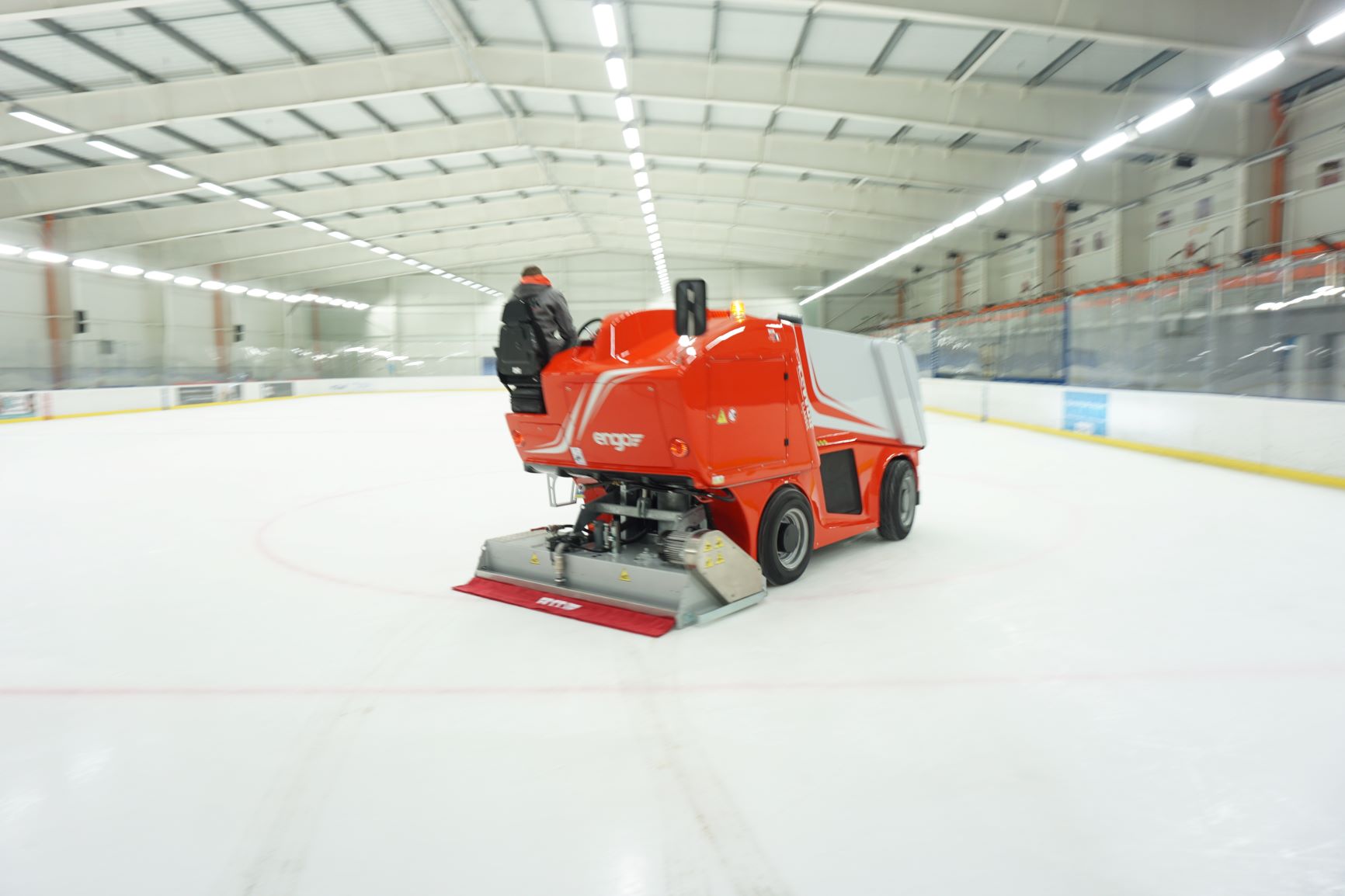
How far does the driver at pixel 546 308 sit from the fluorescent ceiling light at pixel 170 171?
16.4m

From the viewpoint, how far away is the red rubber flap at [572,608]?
375cm

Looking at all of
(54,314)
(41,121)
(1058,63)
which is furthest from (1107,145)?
(54,314)

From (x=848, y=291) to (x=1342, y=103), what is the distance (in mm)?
23441

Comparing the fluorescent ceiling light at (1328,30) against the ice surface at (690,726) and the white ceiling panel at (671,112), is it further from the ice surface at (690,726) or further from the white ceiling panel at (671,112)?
the white ceiling panel at (671,112)

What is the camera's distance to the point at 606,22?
36.9 feet

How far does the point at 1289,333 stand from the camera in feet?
28.7

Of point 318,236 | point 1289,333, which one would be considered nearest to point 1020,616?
point 1289,333

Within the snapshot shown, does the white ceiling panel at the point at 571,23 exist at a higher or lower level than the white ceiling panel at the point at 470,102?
lower

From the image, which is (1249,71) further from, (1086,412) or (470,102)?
(470,102)

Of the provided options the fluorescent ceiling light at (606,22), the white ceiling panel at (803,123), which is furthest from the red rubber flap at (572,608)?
the white ceiling panel at (803,123)

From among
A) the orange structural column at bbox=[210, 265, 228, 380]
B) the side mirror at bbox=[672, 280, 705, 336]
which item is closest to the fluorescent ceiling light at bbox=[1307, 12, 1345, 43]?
the side mirror at bbox=[672, 280, 705, 336]

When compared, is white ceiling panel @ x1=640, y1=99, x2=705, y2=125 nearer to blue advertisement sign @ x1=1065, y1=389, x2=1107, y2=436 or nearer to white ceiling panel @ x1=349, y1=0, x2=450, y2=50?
white ceiling panel @ x1=349, y1=0, x2=450, y2=50

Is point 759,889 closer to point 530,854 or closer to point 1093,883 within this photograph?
point 530,854

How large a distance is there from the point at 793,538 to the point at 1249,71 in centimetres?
987
